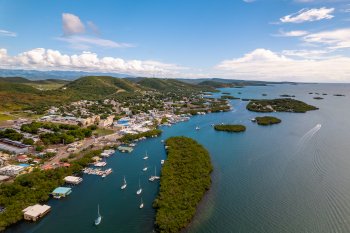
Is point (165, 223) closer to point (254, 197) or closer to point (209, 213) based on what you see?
point (209, 213)

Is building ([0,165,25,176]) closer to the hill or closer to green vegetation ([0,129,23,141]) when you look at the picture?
green vegetation ([0,129,23,141])

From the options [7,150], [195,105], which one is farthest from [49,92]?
[7,150]

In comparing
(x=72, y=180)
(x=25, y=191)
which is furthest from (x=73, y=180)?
(x=25, y=191)

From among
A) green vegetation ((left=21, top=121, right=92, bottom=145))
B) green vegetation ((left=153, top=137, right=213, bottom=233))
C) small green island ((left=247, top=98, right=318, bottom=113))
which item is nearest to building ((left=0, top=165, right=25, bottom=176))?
green vegetation ((left=21, top=121, right=92, bottom=145))

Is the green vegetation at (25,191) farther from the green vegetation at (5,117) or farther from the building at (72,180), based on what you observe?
the green vegetation at (5,117)

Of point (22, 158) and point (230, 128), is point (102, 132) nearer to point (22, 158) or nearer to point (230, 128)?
point (22, 158)
